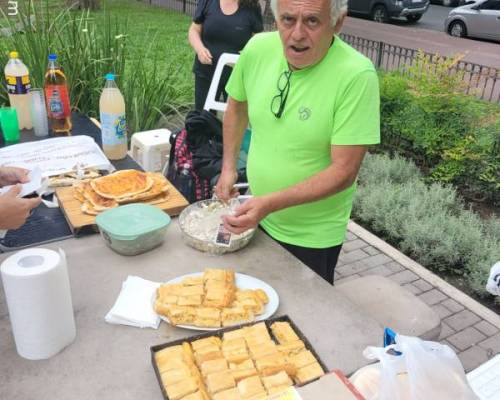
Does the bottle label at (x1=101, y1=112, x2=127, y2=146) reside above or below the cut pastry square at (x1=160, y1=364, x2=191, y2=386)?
above

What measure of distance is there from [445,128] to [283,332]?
406 centimetres

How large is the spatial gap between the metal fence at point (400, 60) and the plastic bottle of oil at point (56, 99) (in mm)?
3830

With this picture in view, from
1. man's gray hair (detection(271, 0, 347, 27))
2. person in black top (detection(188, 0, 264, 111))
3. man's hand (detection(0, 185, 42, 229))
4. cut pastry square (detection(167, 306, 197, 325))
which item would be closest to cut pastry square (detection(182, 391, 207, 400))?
cut pastry square (detection(167, 306, 197, 325))

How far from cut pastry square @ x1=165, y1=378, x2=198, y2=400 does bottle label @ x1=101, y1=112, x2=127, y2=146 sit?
171 centimetres

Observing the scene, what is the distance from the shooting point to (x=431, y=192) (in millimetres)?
4340

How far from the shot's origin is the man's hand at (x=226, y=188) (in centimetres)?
224

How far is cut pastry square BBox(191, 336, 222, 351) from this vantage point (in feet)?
4.50

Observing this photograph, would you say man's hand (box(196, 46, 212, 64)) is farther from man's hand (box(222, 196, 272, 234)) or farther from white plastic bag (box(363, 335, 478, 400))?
white plastic bag (box(363, 335, 478, 400))

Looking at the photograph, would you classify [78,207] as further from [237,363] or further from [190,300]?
[237,363]

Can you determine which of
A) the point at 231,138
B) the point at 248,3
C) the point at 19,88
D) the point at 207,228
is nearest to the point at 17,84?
the point at 19,88

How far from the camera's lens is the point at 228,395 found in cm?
123

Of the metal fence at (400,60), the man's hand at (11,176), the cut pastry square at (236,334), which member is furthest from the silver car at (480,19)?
the cut pastry square at (236,334)

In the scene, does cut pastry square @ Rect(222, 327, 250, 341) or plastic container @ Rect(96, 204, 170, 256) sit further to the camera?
plastic container @ Rect(96, 204, 170, 256)

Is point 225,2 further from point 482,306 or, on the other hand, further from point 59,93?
point 482,306
